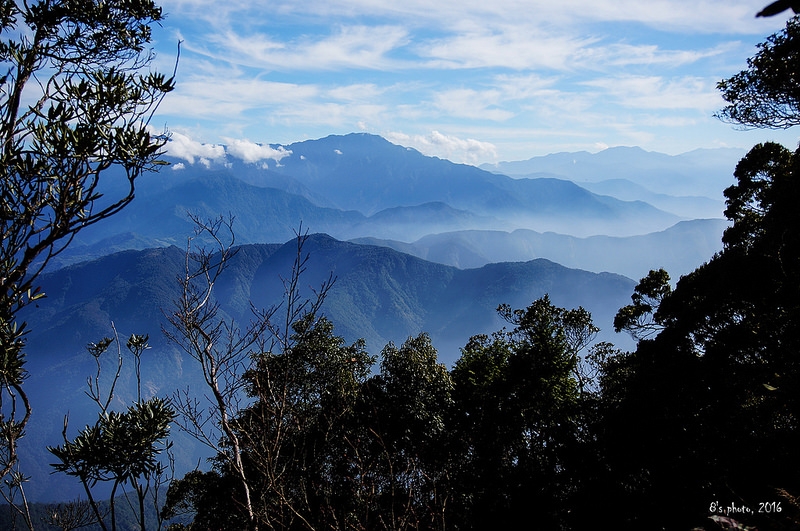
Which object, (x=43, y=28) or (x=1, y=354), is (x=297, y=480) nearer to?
(x=1, y=354)

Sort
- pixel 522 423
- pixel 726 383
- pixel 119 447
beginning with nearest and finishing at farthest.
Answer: pixel 119 447, pixel 726 383, pixel 522 423

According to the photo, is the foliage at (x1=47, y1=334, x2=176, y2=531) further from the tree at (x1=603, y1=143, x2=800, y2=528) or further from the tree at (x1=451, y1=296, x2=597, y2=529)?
the tree at (x1=603, y1=143, x2=800, y2=528)

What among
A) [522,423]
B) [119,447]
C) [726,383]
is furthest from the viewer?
[522,423]

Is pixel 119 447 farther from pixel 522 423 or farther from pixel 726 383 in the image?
pixel 726 383

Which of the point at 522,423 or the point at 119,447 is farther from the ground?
the point at 119,447

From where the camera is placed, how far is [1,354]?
178 inches

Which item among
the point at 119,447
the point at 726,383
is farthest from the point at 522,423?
the point at 119,447

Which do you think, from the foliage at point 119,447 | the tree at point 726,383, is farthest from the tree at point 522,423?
the foliage at point 119,447

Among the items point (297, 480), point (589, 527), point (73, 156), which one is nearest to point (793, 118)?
point (589, 527)

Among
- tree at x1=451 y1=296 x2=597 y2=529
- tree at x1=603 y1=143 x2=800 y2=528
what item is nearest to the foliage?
tree at x1=451 y1=296 x2=597 y2=529

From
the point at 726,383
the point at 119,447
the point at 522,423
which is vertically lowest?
the point at 522,423

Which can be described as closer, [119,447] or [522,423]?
[119,447]

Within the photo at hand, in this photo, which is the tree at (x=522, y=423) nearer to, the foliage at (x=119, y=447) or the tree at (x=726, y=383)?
the tree at (x=726, y=383)

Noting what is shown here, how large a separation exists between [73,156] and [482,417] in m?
14.5
